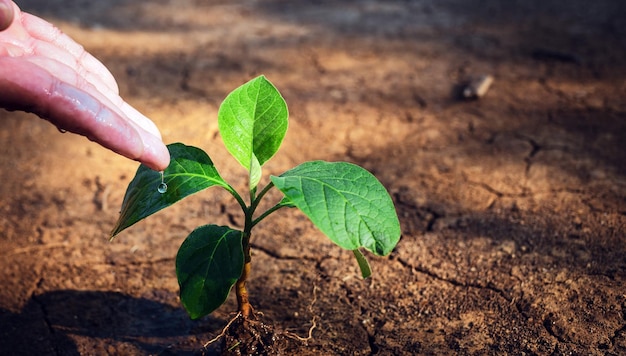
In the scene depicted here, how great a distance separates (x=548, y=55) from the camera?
4301 mm

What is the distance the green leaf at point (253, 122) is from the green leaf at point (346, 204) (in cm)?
14

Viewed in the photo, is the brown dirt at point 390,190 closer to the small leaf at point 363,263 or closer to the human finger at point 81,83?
the small leaf at point 363,263

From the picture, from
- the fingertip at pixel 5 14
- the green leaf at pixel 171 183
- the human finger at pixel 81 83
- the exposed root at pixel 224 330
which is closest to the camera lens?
the fingertip at pixel 5 14

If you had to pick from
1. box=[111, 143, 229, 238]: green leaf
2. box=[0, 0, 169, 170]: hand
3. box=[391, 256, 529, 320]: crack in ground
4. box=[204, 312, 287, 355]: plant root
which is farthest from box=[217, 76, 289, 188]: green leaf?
box=[391, 256, 529, 320]: crack in ground

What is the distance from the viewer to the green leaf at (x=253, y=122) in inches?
68.9

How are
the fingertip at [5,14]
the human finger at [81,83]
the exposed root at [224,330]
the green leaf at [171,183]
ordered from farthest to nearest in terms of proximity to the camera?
the exposed root at [224,330], the human finger at [81,83], the green leaf at [171,183], the fingertip at [5,14]

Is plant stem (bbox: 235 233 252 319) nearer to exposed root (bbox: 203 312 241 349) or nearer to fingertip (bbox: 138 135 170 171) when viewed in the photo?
exposed root (bbox: 203 312 241 349)

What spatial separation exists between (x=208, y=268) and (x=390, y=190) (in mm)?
1424

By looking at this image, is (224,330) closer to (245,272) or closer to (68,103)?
(245,272)

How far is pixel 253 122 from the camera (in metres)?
1.77

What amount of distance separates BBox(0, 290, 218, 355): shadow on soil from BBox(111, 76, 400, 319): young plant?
411 millimetres

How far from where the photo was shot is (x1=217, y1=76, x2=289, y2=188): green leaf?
5.74 feet

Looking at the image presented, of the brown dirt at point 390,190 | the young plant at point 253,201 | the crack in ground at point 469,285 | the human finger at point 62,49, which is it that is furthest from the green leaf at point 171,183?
the crack in ground at point 469,285

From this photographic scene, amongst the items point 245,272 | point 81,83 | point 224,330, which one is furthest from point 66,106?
point 224,330
